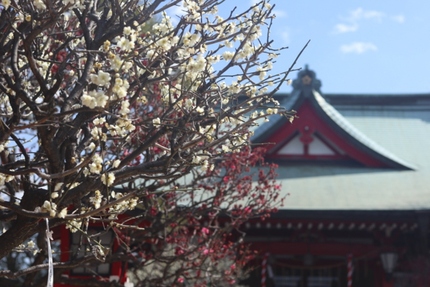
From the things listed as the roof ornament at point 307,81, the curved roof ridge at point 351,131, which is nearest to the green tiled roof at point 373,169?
the curved roof ridge at point 351,131

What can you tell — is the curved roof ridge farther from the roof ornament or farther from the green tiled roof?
the roof ornament

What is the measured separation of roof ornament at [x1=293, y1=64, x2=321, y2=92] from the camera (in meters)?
13.5

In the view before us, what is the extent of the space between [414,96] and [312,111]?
213 inches

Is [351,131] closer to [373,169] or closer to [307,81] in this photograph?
[373,169]

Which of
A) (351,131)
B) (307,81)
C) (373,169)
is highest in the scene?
(307,81)

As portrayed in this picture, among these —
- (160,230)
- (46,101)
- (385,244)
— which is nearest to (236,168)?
(160,230)

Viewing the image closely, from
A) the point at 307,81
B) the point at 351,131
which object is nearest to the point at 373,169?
the point at 351,131

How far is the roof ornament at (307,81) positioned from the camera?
1350 centimetres

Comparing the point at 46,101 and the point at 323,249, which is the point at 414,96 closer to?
the point at 323,249

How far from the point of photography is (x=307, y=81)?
1360 centimetres

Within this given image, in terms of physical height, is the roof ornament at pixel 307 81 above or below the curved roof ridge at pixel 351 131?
above

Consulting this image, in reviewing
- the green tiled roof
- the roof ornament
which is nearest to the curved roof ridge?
the green tiled roof

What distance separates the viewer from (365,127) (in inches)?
656

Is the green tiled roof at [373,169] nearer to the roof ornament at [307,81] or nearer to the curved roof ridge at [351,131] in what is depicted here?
the curved roof ridge at [351,131]
